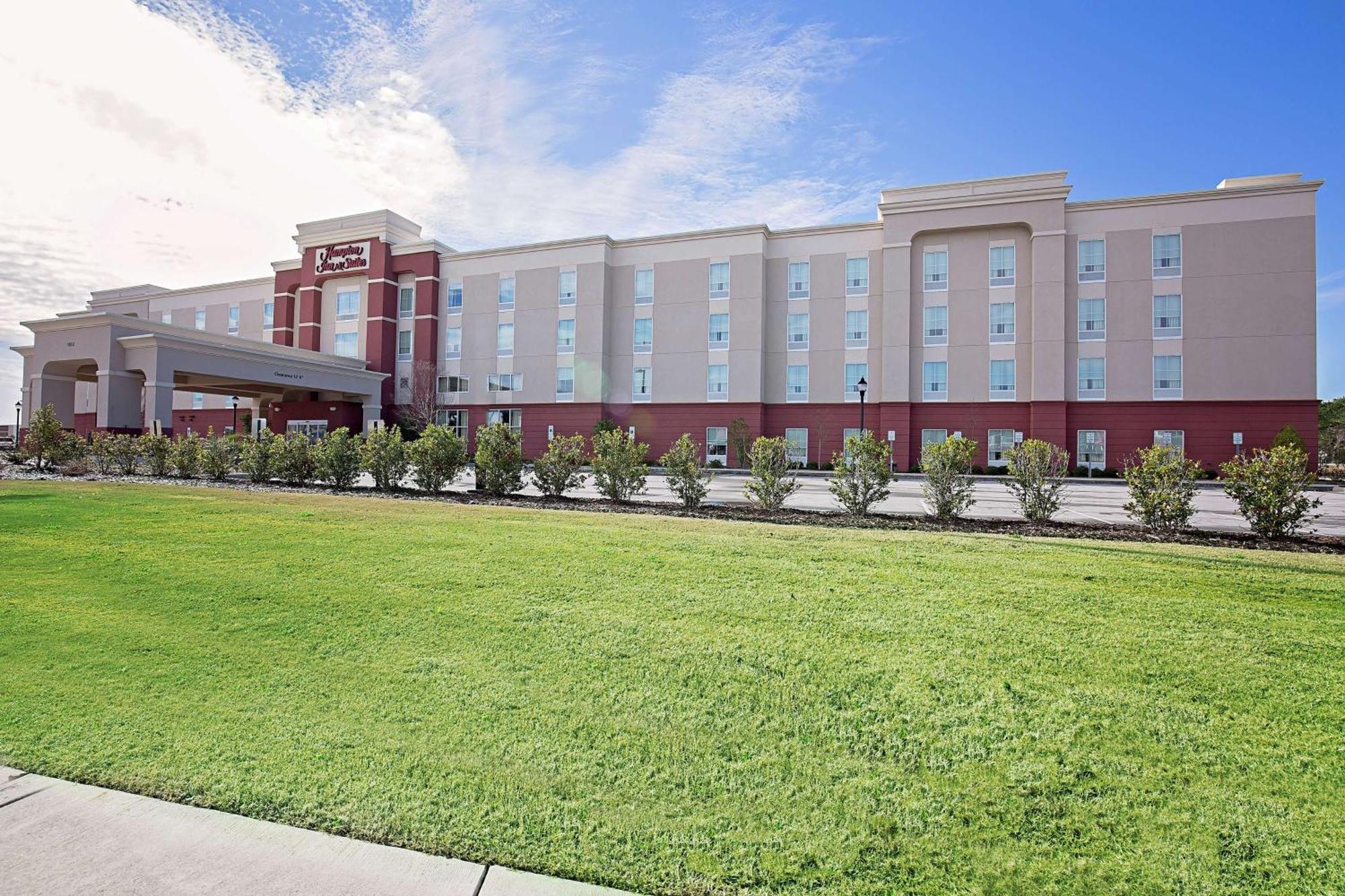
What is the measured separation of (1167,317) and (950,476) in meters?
32.0

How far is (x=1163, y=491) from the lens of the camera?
11.6 m

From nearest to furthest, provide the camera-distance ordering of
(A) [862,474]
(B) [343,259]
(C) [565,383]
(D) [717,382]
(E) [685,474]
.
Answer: (A) [862,474], (E) [685,474], (D) [717,382], (C) [565,383], (B) [343,259]

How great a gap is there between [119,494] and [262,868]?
15.5 metres

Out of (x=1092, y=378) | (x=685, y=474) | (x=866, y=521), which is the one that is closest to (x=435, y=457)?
(x=685, y=474)

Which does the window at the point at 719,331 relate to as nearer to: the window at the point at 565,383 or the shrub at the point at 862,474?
the window at the point at 565,383

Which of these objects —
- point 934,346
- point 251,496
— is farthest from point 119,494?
point 934,346

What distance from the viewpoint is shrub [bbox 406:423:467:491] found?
17.8 meters

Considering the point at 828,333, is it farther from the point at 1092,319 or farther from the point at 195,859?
the point at 195,859

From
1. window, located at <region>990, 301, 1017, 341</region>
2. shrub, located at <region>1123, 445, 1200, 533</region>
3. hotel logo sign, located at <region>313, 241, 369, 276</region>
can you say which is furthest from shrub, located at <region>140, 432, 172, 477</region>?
window, located at <region>990, 301, 1017, 341</region>

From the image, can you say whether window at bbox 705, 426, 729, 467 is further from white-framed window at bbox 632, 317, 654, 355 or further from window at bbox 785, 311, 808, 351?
white-framed window at bbox 632, 317, 654, 355

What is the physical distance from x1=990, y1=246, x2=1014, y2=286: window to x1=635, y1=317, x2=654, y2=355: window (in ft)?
67.4

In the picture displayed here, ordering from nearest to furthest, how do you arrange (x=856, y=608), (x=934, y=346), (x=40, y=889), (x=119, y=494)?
(x=40, y=889) → (x=856, y=608) → (x=119, y=494) → (x=934, y=346)

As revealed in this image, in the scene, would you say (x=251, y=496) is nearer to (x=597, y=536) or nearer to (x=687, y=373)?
(x=597, y=536)

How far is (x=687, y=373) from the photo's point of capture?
145ft
